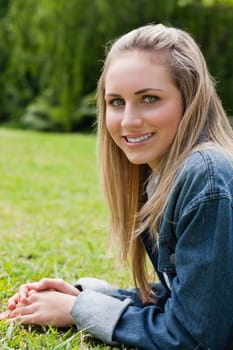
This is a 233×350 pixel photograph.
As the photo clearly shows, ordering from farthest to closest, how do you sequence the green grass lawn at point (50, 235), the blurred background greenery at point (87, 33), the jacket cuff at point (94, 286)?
the blurred background greenery at point (87, 33) → the jacket cuff at point (94, 286) → the green grass lawn at point (50, 235)

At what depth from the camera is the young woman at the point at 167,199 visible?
154 cm

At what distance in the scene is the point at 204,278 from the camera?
152cm

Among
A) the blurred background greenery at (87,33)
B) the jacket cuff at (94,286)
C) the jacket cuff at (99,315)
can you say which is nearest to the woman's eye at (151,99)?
the jacket cuff at (99,315)

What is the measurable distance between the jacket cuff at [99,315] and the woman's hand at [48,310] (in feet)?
0.18

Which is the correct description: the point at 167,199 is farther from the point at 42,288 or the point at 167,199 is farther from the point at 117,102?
the point at 42,288

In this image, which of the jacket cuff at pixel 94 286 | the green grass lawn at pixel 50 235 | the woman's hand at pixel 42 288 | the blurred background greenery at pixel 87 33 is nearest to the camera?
the green grass lawn at pixel 50 235

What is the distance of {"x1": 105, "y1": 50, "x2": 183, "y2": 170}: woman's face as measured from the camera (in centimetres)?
174

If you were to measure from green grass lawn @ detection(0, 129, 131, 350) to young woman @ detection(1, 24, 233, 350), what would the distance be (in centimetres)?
11

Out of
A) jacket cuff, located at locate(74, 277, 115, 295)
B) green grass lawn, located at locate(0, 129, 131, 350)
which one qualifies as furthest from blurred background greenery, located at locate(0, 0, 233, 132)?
jacket cuff, located at locate(74, 277, 115, 295)

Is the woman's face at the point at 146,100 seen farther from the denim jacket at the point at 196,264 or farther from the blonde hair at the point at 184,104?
the denim jacket at the point at 196,264

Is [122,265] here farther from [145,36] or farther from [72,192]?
[72,192]

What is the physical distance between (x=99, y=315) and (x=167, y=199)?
387 mm

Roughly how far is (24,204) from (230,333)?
3.04 m

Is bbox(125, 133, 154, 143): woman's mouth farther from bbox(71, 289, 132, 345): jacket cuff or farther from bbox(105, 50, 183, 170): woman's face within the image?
bbox(71, 289, 132, 345): jacket cuff
